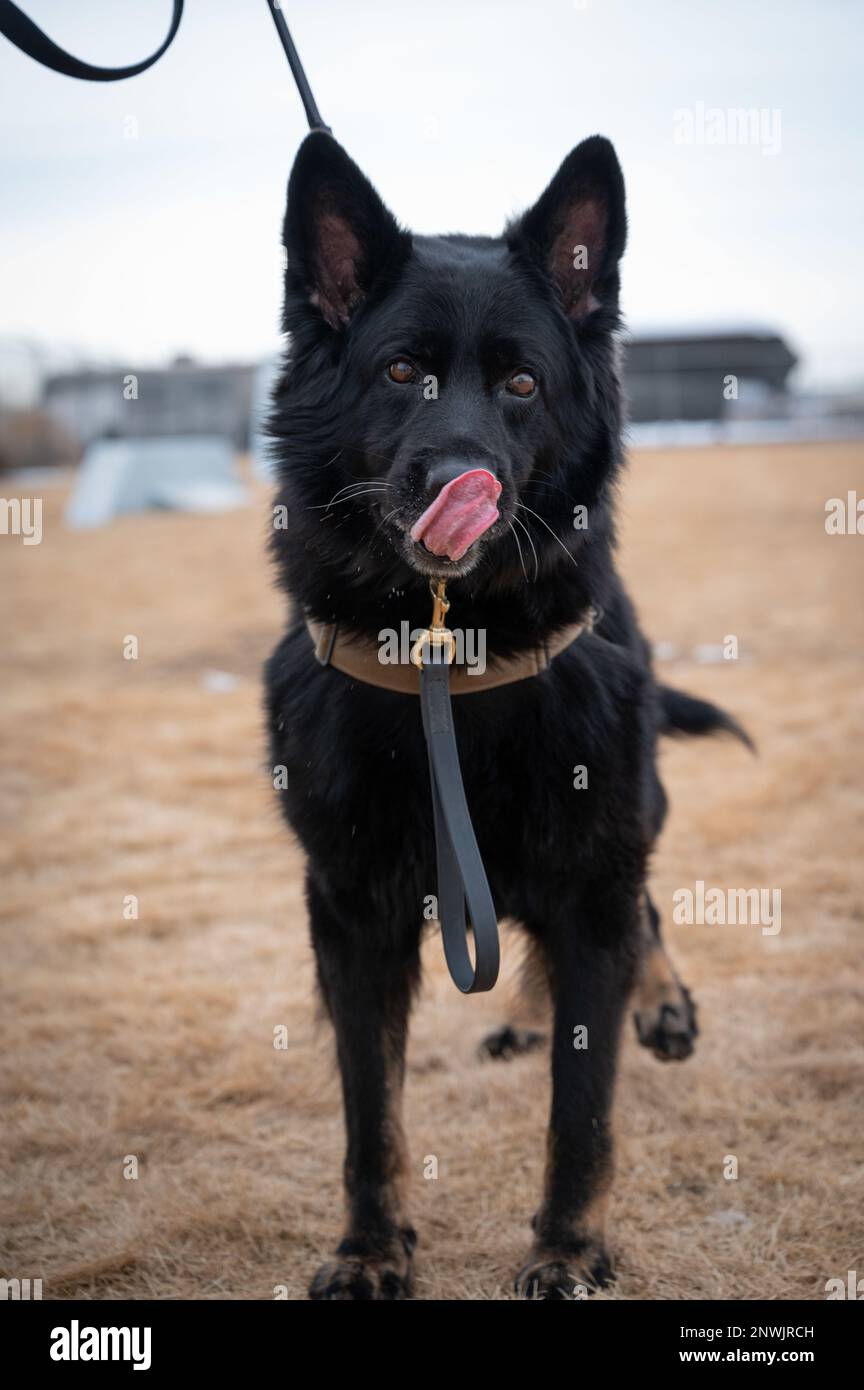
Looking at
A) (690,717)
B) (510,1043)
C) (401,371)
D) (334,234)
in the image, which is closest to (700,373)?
(690,717)

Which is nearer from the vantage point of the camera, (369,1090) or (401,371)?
(401,371)

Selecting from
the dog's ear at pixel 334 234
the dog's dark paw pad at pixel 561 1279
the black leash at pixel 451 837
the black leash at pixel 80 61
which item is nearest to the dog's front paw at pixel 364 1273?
the dog's dark paw pad at pixel 561 1279

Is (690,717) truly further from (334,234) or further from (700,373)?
(700,373)

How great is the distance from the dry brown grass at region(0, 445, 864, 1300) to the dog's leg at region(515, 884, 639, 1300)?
137mm

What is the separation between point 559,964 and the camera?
2.57m

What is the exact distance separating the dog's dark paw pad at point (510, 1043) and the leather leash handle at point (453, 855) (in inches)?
53.4

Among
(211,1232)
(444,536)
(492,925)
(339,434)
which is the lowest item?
(211,1232)

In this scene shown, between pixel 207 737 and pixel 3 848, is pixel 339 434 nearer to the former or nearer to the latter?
pixel 3 848

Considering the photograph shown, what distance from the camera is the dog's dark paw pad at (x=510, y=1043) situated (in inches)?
140

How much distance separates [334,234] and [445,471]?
0.70 metres

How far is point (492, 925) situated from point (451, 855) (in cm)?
19

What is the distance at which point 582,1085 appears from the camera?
2555mm

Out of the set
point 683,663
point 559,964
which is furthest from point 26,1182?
point 683,663

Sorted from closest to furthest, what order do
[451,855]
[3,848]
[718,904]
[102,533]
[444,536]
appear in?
[444,536] → [451,855] → [718,904] → [3,848] → [102,533]
